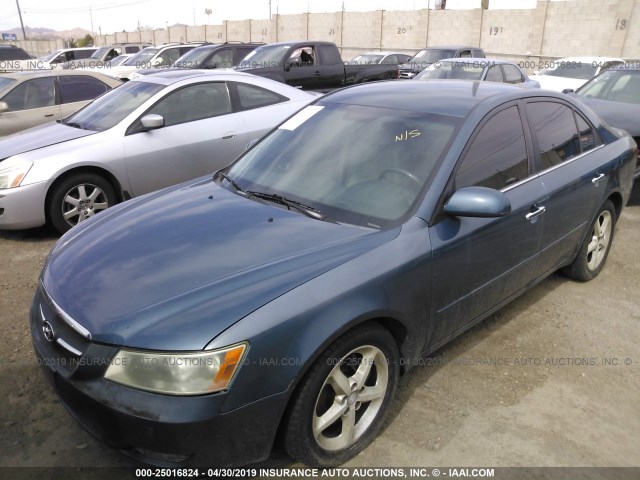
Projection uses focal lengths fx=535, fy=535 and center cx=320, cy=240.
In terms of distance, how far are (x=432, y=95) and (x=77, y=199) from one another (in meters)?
3.76

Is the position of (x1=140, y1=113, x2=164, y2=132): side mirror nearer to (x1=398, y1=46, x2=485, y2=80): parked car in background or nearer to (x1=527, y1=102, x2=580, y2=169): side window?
(x1=527, y1=102, x2=580, y2=169): side window

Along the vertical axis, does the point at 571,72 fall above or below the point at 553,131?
below

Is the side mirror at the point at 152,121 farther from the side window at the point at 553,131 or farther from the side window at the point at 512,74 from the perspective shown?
the side window at the point at 512,74

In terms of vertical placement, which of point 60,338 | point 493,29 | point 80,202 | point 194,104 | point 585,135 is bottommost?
point 80,202

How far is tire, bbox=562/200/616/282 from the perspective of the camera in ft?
14.0

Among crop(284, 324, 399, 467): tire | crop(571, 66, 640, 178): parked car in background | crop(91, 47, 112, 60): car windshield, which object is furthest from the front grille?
crop(91, 47, 112, 60): car windshield

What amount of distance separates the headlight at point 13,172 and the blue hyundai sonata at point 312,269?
2.46 m

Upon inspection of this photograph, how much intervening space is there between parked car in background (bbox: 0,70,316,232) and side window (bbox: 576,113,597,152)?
3.55 meters

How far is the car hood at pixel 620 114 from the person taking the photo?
664 cm

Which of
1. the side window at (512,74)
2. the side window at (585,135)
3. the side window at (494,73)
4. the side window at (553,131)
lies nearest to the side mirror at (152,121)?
the side window at (553,131)

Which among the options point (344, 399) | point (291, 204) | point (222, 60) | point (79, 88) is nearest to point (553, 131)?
point (291, 204)

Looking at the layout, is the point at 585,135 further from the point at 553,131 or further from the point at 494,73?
the point at 494,73

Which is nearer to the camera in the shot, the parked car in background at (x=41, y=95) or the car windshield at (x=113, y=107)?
the car windshield at (x=113, y=107)

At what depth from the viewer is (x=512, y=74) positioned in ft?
39.5
